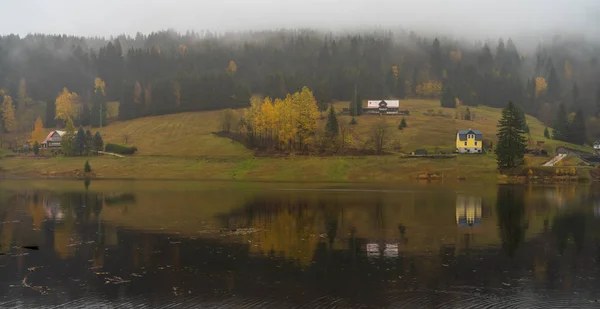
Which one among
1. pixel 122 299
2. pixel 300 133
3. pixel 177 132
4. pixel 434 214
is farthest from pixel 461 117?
pixel 122 299

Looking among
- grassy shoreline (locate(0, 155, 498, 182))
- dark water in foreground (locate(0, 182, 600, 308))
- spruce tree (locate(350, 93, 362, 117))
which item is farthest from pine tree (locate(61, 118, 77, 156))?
spruce tree (locate(350, 93, 362, 117))

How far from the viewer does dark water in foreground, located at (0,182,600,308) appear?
26250 mm

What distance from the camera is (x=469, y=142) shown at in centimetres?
14362

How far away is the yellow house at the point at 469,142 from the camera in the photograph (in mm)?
142750

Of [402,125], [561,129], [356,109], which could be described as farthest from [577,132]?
[356,109]

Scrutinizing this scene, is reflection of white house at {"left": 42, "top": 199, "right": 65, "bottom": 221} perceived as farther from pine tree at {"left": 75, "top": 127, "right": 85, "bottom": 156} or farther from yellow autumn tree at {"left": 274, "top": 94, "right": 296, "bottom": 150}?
pine tree at {"left": 75, "top": 127, "right": 85, "bottom": 156}

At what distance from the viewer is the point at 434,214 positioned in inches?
2282

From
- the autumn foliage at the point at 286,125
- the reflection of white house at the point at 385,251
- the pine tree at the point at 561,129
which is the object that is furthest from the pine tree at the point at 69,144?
the pine tree at the point at 561,129

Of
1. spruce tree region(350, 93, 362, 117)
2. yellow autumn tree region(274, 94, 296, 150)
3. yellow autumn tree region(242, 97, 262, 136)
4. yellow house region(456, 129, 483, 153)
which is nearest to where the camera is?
yellow house region(456, 129, 483, 153)

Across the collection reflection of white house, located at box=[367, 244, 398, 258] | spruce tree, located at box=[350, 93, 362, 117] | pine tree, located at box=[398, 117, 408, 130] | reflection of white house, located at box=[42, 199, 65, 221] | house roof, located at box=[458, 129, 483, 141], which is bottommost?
reflection of white house, located at box=[42, 199, 65, 221]

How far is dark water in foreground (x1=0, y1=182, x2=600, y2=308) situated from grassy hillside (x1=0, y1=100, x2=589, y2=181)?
53.3m

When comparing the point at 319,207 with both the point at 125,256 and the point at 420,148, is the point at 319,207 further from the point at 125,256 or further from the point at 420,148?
the point at 420,148

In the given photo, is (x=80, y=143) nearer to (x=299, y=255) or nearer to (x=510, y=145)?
(x=510, y=145)

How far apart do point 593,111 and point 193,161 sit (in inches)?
6279
